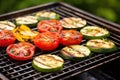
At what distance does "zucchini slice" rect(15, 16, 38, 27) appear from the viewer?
4312mm

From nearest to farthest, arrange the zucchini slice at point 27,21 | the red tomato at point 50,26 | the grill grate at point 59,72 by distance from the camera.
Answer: the grill grate at point 59,72
the red tomato at point 50,26
the zucchini slice at point 27,21

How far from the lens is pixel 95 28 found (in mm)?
4250

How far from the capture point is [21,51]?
145 inches

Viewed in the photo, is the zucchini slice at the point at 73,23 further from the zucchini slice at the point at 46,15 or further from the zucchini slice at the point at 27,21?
the zucchini slice at the point at 27,21

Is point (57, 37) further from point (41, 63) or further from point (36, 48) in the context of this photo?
point (41, 63)

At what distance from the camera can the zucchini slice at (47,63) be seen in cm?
340

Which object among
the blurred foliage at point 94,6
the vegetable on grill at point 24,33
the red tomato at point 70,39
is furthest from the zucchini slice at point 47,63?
the blurred foliage at point 94,6

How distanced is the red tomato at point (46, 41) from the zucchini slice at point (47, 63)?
0.50 ft

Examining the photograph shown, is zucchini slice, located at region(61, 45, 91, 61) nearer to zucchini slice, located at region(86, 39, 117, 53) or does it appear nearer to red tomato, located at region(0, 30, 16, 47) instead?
zucchini slice, located at region(86, 39, 117, 53)

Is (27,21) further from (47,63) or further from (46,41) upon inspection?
(47,63)

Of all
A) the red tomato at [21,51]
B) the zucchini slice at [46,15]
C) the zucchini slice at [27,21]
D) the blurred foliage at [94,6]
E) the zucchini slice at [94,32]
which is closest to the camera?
the red tomato at [21,51]

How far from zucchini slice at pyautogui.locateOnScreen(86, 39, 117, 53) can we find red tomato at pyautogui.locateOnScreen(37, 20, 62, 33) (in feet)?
1.57

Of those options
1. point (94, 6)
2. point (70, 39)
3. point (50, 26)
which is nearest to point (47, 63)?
point (70, 39)

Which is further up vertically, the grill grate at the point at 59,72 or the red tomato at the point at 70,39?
the red tomato at the point at 70,39
